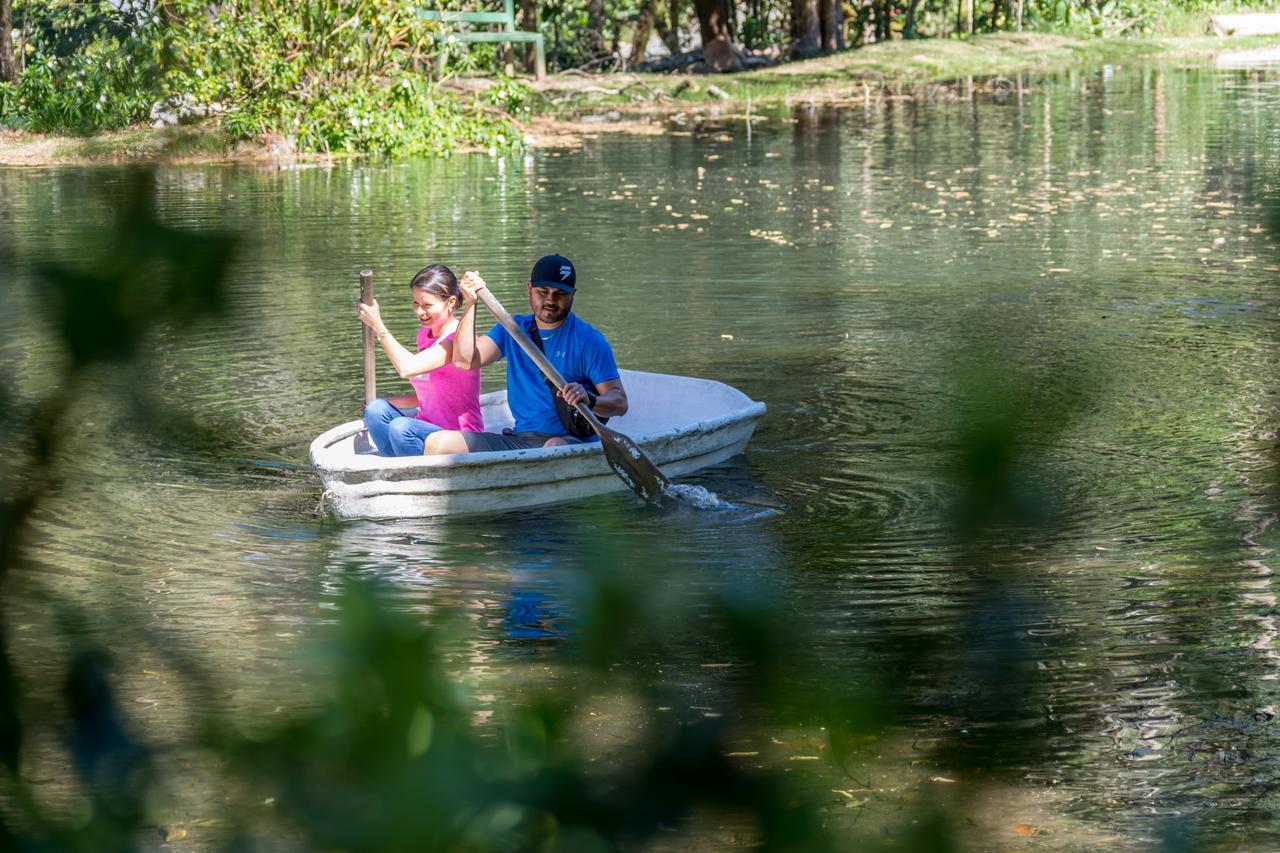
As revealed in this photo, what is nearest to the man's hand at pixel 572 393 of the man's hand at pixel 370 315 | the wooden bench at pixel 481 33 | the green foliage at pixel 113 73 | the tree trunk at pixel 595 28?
the man's hand at pixel 370 315

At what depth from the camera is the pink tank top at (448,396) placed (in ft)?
25.4

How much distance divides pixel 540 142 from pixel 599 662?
24.0 meters

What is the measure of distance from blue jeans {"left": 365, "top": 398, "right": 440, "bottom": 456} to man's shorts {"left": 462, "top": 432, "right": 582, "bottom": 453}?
0.57ft

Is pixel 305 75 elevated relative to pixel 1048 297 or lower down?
elevated

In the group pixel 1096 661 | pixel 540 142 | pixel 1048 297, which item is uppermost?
pixel 540 142

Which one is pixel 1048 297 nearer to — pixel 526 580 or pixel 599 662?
pixel 526 580

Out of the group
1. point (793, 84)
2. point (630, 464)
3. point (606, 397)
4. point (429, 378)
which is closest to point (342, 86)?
point (793, 84)

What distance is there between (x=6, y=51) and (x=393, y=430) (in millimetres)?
20518

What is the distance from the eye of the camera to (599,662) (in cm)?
107

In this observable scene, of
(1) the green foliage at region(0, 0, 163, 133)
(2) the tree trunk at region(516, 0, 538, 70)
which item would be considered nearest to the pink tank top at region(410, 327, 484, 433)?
(1) the green foliage at region(0, 0, 163, 133)

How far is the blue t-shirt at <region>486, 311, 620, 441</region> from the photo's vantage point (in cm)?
760

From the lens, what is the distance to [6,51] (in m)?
25.4

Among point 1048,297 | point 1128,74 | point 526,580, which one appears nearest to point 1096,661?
point 526,580

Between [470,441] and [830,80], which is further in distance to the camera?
[830,80]
